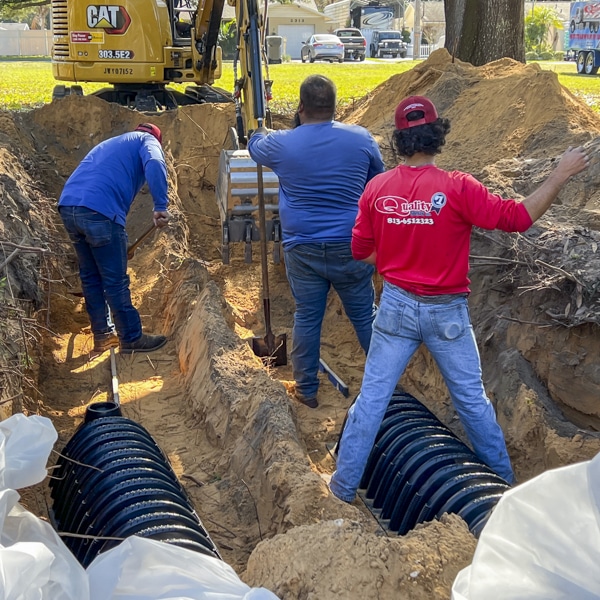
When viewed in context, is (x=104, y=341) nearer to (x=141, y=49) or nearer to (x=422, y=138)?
(x=422, y=138)

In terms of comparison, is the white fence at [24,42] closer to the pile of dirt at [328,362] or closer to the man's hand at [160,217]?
the pile of dirt at [328,362]

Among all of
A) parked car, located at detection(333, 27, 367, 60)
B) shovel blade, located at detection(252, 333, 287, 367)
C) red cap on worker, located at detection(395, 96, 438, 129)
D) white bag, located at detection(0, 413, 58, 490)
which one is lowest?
shovel blade, located at detection(252, 333, 287, 367)

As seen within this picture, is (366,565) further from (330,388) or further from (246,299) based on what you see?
(246,299)

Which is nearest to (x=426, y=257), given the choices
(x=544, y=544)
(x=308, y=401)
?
(x=544, y=544)

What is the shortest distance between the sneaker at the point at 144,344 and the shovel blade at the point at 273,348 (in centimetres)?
99

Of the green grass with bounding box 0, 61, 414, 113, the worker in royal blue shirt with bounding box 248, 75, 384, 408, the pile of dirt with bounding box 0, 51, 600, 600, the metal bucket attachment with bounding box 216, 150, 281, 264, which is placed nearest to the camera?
the pile of dirt with bounding box 0, 51, 600, 600

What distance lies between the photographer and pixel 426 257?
431 cm

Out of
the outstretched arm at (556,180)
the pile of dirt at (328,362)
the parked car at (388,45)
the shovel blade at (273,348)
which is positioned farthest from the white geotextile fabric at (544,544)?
the parked car at (388,45)

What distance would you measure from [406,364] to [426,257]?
0.63 meters

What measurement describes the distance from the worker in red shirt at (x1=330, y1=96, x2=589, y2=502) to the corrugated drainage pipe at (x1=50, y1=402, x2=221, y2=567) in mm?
1096

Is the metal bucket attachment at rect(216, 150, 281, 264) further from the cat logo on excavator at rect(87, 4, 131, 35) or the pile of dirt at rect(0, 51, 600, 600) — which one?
the cat logo on excavator at rect(87, 4, 131, 35)

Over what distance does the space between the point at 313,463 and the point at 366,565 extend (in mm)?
2463

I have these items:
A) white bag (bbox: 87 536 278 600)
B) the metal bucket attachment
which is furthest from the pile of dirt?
the metal bucket attachment

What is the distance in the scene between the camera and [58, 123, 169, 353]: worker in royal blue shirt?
7.26m
